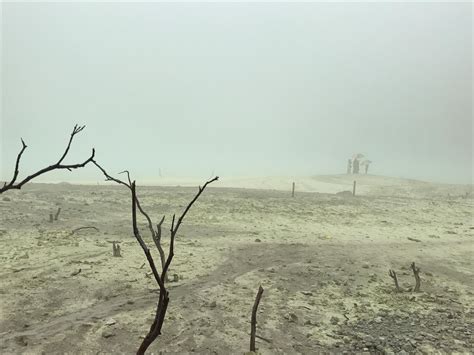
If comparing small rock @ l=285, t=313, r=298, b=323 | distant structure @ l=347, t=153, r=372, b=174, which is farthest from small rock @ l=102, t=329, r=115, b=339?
distant structure @ l=347, t=153, r=372, b=174

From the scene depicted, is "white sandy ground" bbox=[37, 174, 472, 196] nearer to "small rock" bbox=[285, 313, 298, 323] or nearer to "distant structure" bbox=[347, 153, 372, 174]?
→ "distant structure" bbox=[347, 153, 372, 174]

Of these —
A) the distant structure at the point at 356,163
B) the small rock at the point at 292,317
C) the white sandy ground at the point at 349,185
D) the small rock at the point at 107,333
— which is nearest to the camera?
the small rock at the point at 107,333

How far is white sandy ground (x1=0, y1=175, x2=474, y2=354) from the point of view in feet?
19.4

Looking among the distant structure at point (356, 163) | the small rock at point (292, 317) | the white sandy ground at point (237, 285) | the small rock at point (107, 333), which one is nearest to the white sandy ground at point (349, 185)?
the distant structure at point (356, 163)

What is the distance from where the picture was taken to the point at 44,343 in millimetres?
5504

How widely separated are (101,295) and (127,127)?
18991 centimetres

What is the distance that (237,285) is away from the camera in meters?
8.37

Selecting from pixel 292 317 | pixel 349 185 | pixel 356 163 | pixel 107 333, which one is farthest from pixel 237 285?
pixel 356 163

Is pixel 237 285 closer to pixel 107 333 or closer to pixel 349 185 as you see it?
pixel 107 333

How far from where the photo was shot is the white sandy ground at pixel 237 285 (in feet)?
19.4

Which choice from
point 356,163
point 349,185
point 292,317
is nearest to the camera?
point 292,317

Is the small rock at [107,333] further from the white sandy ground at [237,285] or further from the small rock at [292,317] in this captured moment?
the small rock at [292,317]

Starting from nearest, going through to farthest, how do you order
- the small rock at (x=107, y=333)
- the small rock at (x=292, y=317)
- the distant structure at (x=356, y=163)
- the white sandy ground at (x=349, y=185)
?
the small rock at (x=107, y=333)
the small rock at (x=292, y=317)
the white sandy ground at (x=349, y=185)
the distant structure at (x=356, y=163)

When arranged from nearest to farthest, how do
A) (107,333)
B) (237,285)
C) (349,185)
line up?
(107,333)
(237,285)
(349,185)
